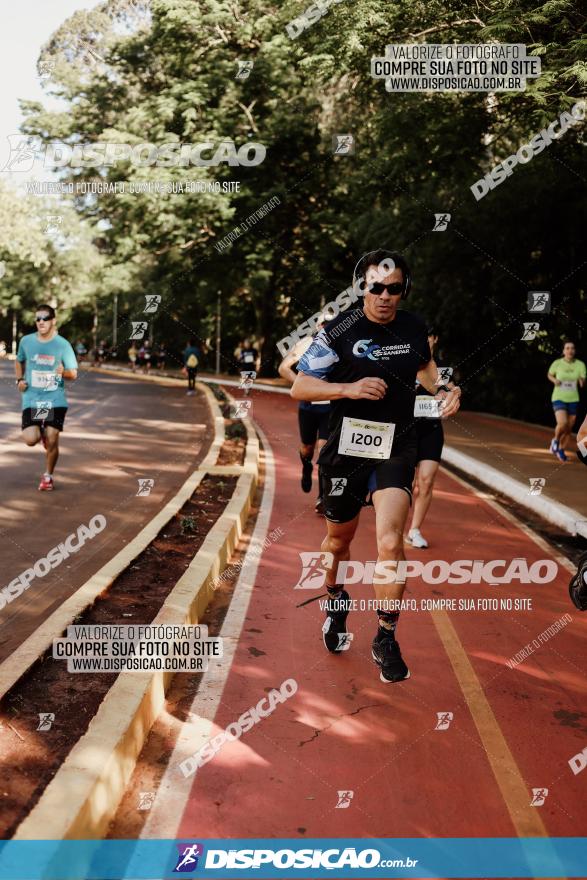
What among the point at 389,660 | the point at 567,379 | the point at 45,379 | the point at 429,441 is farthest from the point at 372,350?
the point at 567,379

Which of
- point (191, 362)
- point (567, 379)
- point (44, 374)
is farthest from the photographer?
point (191, 362)

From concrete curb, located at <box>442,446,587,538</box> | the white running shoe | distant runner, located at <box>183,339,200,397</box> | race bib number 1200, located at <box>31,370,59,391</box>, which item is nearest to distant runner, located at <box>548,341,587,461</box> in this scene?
concrete curb, located at <box>442,446,587,538</box>

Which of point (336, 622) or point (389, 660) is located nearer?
point (389, 660)

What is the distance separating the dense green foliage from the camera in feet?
53.9

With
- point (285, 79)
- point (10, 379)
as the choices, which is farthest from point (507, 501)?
point (10, 379)

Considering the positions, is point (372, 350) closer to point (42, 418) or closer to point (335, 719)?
point (335, 719)

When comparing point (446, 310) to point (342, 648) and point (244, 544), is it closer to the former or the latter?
point (244, 544)

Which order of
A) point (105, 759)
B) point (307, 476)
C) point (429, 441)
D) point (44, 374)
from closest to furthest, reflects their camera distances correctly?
point (105, 759) < point (429, 441) < point (44, 374) < point (307, 476)

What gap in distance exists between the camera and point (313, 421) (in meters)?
10.5

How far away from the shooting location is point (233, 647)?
5938 millimetres

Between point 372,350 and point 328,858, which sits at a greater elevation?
point 372,350

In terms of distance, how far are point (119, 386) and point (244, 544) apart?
29030 mm

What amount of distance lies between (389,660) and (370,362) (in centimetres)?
165

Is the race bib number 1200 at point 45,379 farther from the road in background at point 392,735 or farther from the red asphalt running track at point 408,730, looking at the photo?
the road in background at point 392,735
